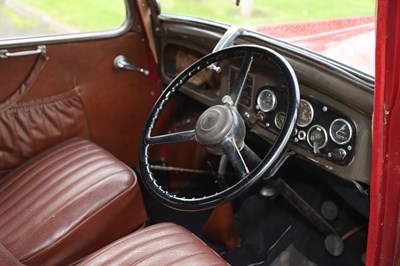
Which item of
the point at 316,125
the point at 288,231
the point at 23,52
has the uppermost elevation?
the point at 23,52

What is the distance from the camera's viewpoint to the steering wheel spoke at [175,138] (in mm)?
1424

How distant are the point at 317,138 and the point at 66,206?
879 mm

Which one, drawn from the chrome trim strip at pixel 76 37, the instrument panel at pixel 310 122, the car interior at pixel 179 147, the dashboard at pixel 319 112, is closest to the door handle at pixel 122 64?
the car interior at pixel 179 147

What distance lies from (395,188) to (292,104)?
0.37 m

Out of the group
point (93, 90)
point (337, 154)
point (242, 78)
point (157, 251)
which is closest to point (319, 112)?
point (337, 154)

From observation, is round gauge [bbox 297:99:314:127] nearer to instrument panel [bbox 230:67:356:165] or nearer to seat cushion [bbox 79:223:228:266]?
instrument panel [bbox 230:67:356:165]

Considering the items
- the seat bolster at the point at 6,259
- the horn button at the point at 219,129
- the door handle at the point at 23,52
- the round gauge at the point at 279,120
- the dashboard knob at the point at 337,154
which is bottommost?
the seat bolster at the point at 6,259

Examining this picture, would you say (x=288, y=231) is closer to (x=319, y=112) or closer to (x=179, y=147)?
(x=179, y=147)

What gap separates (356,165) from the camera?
4.58ft

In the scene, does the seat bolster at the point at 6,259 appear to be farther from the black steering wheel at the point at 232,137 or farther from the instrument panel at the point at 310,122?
the instrument panel at the point at 310,122

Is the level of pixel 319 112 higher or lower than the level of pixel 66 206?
higher

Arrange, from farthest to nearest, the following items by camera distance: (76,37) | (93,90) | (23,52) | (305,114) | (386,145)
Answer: (93,90), (76,37), (23,52), (305,114), (386,145)

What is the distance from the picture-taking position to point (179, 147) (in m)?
2.51

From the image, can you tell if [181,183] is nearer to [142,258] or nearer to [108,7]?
[108,7]
